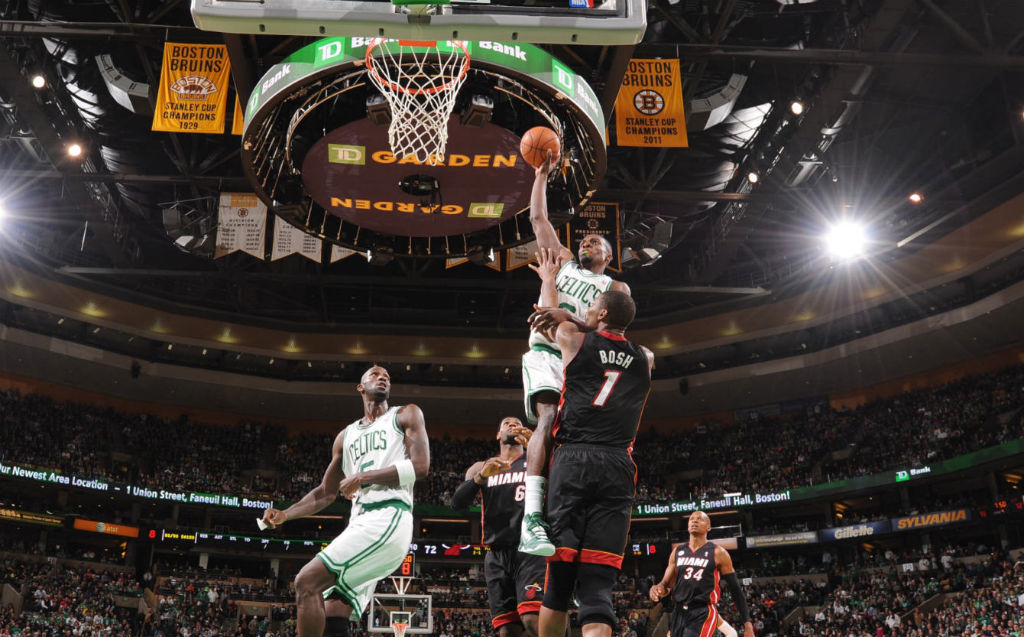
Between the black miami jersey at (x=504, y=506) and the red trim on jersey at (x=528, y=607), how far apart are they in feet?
1.94

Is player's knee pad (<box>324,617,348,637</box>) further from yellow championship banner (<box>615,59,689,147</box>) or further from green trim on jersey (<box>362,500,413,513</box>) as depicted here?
yellow championship banner (<box>615,59,689,147</box>)

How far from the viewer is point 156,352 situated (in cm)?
3412

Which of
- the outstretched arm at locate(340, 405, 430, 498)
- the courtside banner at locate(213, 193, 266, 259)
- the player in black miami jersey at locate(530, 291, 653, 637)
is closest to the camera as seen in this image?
the player in black miami jersey at locate(530, 291, 653, 637)

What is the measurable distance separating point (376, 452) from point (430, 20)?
→ 325cm

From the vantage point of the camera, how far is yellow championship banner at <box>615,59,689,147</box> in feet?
49.6

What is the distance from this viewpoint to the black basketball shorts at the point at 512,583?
21.8ft

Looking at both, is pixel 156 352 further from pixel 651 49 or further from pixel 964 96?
pixel 964 96

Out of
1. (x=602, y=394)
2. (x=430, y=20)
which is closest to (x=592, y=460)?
(x=602, y=394)

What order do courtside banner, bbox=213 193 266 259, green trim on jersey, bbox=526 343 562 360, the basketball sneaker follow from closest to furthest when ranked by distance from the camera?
the basketball sneaker
green trim on jersey, bbox=526 343 562 360
courtside banner, bbox=213 193 266 259

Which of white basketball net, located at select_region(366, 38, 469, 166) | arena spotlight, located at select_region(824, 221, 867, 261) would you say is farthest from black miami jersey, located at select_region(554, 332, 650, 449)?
arena spotlight, located at select_region(824, 221, 867, 261)

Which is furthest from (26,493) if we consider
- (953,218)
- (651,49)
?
(953,218)

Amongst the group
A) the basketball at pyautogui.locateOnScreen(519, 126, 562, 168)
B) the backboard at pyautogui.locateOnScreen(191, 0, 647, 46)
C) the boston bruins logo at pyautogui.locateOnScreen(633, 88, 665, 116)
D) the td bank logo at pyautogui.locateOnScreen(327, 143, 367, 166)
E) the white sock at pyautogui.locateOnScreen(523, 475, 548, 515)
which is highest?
the boston bruins logo at pyautogui.locateOnScreen(633, 88, 665, 116)

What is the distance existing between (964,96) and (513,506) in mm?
18722

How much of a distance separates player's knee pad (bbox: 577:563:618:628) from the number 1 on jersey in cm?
93
